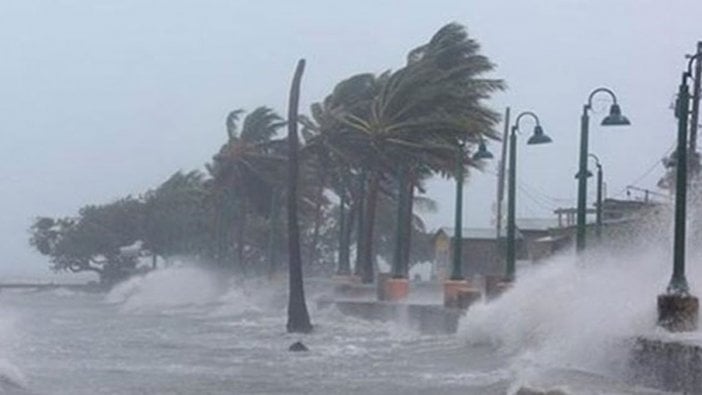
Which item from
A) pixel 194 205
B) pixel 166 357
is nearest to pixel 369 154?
pixel 166 357

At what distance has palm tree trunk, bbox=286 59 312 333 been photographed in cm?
4141

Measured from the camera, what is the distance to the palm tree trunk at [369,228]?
175 ft

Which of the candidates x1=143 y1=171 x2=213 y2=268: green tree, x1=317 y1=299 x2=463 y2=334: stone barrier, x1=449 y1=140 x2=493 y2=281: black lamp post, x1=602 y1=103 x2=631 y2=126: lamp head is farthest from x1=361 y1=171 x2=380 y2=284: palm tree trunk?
x1=143 y1=171 x2=213 y2=268: green tree

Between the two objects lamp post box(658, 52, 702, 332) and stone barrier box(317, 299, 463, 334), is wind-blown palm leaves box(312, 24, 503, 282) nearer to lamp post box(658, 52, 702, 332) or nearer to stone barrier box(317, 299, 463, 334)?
stone barrier box(317, 299, 463, 334)

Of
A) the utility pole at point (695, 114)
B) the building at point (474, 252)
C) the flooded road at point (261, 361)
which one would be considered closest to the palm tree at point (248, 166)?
the building at point (474, 252)

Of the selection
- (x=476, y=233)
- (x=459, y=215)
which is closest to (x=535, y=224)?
(x=476, y=233)

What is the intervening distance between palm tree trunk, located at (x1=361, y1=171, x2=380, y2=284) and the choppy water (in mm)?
4333

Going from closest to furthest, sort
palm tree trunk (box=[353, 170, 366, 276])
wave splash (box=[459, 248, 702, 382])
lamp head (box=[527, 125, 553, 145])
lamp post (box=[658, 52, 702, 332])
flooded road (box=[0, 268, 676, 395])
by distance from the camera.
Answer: lamp post (box=[658, 52, 702, 332])
wave splash (box=[459, 248, 702, 382])
flooded road (box=[0, 268, 676, 395])
lamp head (box=[527, 125, 553, 145])
palm tree trunk (box=[353, 170, 366, 276])

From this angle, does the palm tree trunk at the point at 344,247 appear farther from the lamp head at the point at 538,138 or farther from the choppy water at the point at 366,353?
the lamp head at the point at 538,138

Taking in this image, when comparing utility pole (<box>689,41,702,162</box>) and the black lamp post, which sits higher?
utility pole (<box>689,41,702,162</box>)

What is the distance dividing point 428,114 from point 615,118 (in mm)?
Answer: 25043

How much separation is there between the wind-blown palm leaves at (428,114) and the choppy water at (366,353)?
239 inches

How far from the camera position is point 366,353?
31.5 m

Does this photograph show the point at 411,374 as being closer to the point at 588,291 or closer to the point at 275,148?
the point at 588,291
